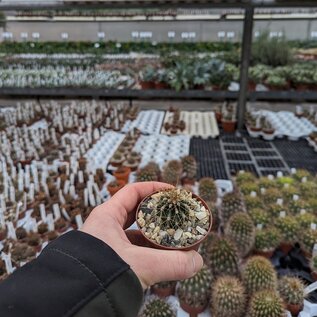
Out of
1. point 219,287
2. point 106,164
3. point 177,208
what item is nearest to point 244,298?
point 219,287

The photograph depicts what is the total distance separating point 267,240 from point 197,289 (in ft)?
1.98

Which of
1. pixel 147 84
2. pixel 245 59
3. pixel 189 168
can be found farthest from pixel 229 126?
pixel 189 168

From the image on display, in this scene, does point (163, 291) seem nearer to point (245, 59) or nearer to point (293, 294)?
point (293, 294)

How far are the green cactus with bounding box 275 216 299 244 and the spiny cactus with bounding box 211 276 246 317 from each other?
634mm

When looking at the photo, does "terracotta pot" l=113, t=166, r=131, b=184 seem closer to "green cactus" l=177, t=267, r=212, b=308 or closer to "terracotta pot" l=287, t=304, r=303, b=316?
"green cactus" l=177, t=267, r=212, b=308

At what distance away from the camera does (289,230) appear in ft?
7.04

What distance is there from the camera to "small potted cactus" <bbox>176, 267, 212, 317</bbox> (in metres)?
1.71

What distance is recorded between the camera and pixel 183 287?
1737mm

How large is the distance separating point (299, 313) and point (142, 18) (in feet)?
23.0

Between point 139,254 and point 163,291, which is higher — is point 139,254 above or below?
above

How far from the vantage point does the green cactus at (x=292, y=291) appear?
1730mm

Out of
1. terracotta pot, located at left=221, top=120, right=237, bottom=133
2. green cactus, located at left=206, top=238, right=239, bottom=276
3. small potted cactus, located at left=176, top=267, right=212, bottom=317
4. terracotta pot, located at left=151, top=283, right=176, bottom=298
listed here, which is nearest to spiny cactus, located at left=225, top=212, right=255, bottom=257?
green cactus, located at left=206, top=238, right=239, bottom=276

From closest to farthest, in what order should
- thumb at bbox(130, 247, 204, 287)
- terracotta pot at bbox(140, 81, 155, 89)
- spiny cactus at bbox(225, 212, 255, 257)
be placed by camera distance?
thumb at bbox(130, 247, 204, 287)
spiny cactus at bbox(225, 212, 255, 257)
terracotta pot at bbox(140, 81, 155, 89)

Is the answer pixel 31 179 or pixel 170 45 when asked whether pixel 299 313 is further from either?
pixel 170 45
